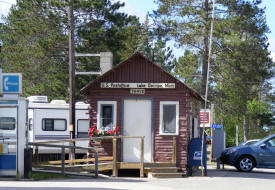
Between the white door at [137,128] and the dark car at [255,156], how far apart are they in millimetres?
5084

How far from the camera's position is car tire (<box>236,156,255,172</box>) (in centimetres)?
2502

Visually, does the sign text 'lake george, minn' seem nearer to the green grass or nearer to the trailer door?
the green grass

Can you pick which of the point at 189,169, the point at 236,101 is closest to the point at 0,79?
the point at 189,169

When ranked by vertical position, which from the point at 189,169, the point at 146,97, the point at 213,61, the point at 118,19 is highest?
→ the point at 118,19

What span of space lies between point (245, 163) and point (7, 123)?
34.7 feet

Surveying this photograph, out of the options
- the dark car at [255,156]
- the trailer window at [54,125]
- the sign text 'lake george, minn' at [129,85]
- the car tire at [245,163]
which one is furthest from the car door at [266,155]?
the trailer window at [54,125]

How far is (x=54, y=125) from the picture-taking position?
97.6 ft

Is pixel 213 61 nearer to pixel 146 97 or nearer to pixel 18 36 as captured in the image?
pixel 18 36

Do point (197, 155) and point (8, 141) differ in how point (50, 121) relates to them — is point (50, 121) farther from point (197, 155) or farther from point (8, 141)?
point (8, 141)

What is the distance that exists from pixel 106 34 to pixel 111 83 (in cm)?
1937

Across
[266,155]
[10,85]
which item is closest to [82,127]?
[266,155]

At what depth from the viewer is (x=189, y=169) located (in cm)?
2219

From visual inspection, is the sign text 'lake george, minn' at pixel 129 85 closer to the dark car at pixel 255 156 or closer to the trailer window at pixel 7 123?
the trailer window at pixel 7 123

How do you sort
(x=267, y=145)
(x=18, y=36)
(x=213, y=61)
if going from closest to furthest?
1. (x=267, y=145)
2. (x=213, y=61)
3. (x=18, y=36)
